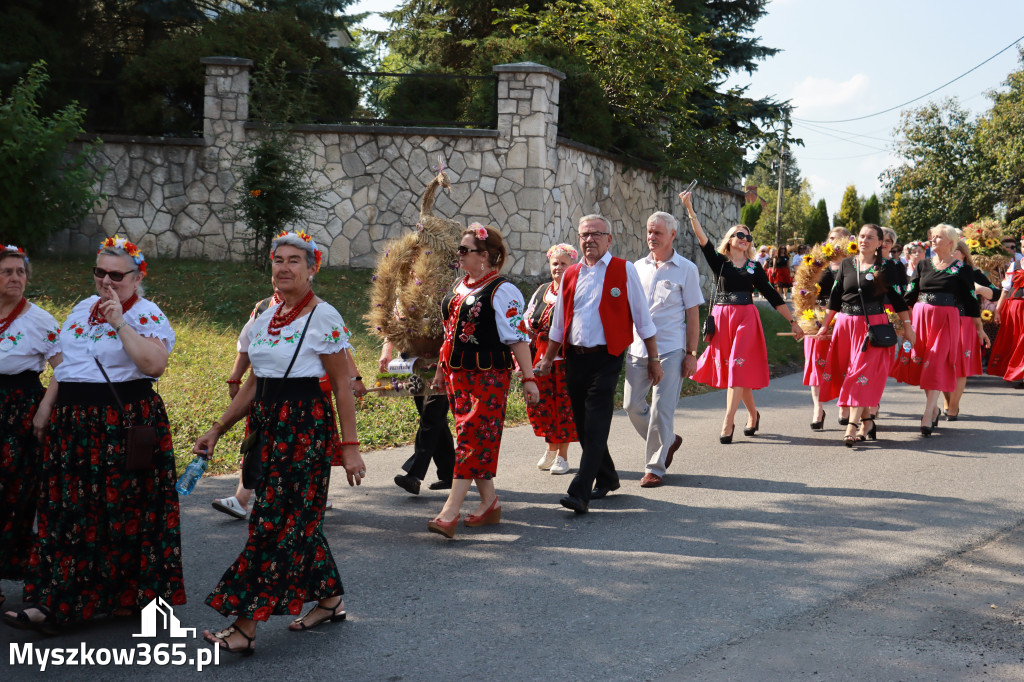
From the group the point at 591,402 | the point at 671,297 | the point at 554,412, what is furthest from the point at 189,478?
the point at 671,297

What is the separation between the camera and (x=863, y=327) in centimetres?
928

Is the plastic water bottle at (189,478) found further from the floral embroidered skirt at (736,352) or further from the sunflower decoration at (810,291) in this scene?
the sunflower decoration at (810,291)

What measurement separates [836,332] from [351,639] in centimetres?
660

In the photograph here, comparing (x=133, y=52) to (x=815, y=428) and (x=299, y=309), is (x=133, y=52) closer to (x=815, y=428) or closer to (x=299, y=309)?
(x=815, y=428)

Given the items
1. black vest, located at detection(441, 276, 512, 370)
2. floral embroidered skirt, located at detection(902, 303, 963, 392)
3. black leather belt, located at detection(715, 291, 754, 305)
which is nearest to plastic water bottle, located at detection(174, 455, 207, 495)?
black vest, located at detection(441, 276, 512, 370)

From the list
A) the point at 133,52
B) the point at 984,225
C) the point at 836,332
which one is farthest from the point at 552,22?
the point at 836,332

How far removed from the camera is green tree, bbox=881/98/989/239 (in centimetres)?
3588

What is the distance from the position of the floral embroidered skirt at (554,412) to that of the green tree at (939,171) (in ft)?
106

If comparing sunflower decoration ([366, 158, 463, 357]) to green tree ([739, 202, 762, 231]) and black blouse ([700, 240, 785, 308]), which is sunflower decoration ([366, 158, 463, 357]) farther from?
green tree ([739, 202, 762, 231])

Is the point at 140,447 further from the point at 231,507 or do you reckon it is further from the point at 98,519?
the point at 231,507

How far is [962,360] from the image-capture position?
397 inches

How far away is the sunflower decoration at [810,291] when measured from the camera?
1014 centimetres

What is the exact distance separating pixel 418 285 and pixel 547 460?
2039 millimetres

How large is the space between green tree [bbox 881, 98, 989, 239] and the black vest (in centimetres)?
3399
